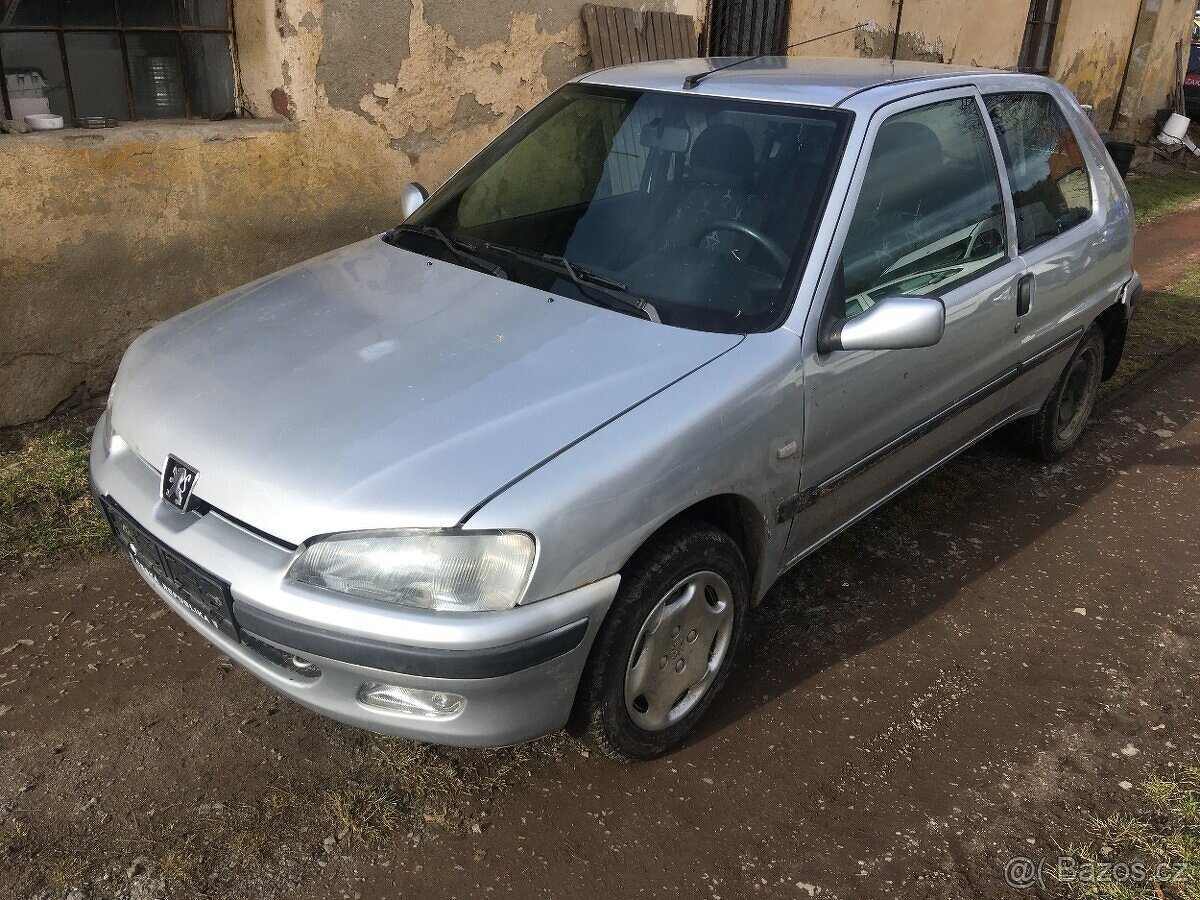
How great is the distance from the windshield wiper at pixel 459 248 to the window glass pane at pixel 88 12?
7.43 feet

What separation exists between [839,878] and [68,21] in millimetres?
4683

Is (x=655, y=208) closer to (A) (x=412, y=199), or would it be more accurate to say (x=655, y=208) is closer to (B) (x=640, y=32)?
(A) (x=412, y=199)

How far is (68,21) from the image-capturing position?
4.41 metres

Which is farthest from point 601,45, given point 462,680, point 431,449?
point 462,680

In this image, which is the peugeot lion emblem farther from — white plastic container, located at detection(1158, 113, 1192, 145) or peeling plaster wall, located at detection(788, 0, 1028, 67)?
white plastic container, located at detection(1158, 113, 1192, 145)

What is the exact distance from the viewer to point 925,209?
3162mm

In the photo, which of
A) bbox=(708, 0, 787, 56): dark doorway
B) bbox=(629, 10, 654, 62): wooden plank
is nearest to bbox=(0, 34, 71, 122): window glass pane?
bbox=(629, 10, 654, 62): wooden plank

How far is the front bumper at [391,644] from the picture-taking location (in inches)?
81.0

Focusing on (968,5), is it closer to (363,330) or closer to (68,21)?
(68,21)

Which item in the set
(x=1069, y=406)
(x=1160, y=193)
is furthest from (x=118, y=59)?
(x=1160, y=193)

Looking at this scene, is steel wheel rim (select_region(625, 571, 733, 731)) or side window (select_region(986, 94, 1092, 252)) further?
side window (select_region(986, 94, 1092, 252))

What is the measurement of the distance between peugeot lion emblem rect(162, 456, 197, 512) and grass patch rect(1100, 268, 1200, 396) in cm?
472

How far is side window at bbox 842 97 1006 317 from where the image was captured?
289 cm

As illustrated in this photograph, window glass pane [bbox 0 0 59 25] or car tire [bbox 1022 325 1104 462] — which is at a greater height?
window glass pane [bbox 0 0 59 25]
